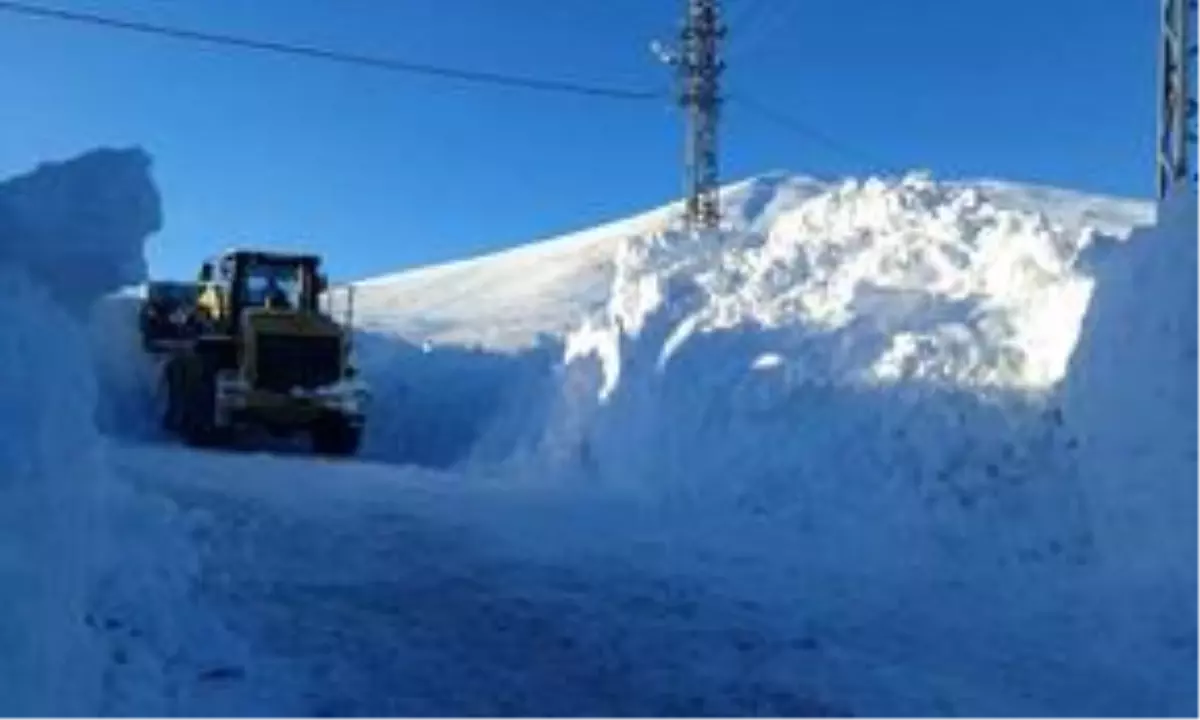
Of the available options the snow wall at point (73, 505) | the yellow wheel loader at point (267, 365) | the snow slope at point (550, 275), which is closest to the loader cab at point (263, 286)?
the yellow wheel loader at point (267, 365)

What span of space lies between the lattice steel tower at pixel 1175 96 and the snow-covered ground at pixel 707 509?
1.27m

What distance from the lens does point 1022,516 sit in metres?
14.9

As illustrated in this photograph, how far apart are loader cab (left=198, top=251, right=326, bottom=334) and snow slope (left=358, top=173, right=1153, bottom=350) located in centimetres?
703

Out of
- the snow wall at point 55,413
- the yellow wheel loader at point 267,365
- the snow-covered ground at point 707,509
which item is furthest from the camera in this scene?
the yellow wheel loader at point 267,365

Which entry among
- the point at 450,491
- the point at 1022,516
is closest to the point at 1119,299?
the point at 1022,516

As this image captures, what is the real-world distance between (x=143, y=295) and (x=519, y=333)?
316 inches

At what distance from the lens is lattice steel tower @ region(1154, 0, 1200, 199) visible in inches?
712

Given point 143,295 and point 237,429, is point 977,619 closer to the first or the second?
point 237,429

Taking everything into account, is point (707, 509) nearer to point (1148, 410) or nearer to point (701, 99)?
point (1148, 410)

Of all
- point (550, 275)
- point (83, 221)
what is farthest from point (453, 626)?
point (550, 275)

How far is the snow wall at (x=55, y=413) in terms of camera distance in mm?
7215

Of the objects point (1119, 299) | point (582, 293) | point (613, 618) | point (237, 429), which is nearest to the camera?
point (613, 618)

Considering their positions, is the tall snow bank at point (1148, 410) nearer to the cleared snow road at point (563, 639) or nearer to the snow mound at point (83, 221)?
the cleared snow road at point (563, 639)

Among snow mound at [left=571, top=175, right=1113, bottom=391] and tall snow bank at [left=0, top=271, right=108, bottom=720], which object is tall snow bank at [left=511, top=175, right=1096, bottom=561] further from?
tall snow bank at [left=0, top=271, right=108, bottom=720]
